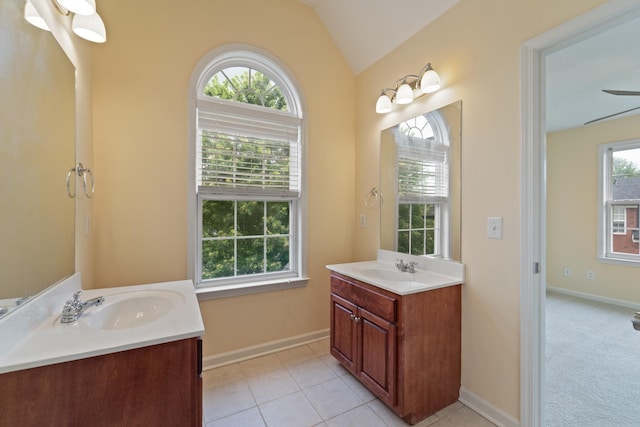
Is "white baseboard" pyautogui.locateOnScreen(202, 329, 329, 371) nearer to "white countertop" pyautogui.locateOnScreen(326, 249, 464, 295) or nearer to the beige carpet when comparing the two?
"white countertop" pyautogui.locateOnScreen(326, 249, 464, 295)

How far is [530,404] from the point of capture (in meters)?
1.46

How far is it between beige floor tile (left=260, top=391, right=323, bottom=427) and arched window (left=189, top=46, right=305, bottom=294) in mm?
853

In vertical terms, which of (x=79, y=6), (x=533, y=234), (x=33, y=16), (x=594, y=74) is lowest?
(x=533, y=234)

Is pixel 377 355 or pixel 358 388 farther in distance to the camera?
pixel 358 388

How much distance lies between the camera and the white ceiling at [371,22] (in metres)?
2.02

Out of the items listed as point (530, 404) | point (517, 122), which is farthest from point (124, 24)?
point (530, 404)

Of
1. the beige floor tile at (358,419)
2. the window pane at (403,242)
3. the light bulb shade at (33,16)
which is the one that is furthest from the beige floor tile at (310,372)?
the light bulb shade at (33,16)

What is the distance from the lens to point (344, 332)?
6.72 feet

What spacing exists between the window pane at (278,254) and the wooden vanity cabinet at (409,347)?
2.79 feet

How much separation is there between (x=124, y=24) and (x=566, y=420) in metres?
3.83

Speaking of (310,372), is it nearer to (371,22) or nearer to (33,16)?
(33,16)

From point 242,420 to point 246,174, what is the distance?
68.0 inches

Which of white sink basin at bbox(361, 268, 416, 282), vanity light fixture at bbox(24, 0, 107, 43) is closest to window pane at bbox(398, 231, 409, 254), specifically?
white sink basin at bbox(361, 268, 416, 282)

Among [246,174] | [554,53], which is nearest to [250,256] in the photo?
[246,174]
